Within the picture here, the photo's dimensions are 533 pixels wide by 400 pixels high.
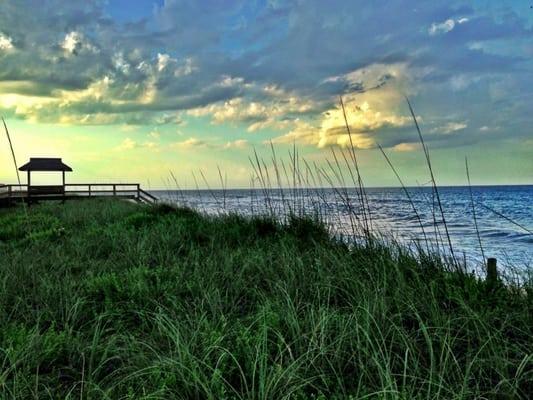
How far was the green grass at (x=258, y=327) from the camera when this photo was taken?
2443 mm

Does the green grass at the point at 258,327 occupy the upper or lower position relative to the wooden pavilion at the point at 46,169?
lower

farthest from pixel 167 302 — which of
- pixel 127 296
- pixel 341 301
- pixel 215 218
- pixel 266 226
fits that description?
pixel 215 218

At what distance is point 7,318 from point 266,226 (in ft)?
16.5

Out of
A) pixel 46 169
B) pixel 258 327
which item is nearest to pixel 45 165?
pixel 46 169

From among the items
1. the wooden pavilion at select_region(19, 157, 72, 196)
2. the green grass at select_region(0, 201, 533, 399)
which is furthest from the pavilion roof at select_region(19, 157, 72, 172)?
the green grass at select_region(0, 201, 533, 399)

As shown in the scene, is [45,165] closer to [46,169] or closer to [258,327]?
[46,169]

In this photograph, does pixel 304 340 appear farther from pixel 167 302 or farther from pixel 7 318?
pixel 7 318

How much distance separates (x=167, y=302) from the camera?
4.09 meters

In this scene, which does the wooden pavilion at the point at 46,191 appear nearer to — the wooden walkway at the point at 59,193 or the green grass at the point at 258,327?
the wooden walkway at the point at 59,193

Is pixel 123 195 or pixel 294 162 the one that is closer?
pixel 294 162

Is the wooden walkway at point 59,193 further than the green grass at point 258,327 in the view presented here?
Yes

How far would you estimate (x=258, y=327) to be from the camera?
3.36 m

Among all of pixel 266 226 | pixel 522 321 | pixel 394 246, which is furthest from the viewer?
pixel 266 226

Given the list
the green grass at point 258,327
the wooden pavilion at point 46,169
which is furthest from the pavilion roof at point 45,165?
the green grass at point 258,327
